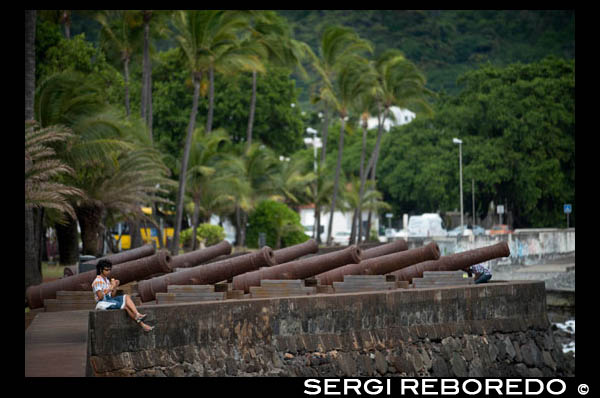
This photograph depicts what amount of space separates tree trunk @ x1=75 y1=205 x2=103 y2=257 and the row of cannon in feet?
35.1

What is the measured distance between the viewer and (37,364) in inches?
364

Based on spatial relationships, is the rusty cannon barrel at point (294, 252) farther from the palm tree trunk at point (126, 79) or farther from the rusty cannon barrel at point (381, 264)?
the palm tree trunk at point (126, 79)

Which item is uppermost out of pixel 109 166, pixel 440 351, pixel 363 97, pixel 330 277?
pixel 363 97

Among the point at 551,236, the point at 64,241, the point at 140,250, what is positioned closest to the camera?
the point at 140,250

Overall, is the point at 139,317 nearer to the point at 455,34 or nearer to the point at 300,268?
the point at 300,268

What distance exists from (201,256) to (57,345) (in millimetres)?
6800

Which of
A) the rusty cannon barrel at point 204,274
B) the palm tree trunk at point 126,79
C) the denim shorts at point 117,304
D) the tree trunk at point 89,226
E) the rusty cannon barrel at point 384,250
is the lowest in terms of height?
the denim shorts at point 117,304

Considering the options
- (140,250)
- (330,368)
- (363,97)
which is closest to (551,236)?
(363,97)

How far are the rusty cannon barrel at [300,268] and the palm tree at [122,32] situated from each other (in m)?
25.1

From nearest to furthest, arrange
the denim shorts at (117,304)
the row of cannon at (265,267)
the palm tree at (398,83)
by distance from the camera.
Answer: the denim shorts at (117,304) < the row of cannon at (265,267) < the palm tree at (398,83)

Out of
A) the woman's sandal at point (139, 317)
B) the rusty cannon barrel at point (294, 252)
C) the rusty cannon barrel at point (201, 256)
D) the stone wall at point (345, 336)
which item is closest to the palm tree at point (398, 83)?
the rusty cannon barrel at point (201, 256)

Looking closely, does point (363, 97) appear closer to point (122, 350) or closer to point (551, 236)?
point (551, 236)

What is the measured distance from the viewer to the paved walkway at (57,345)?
888cm
